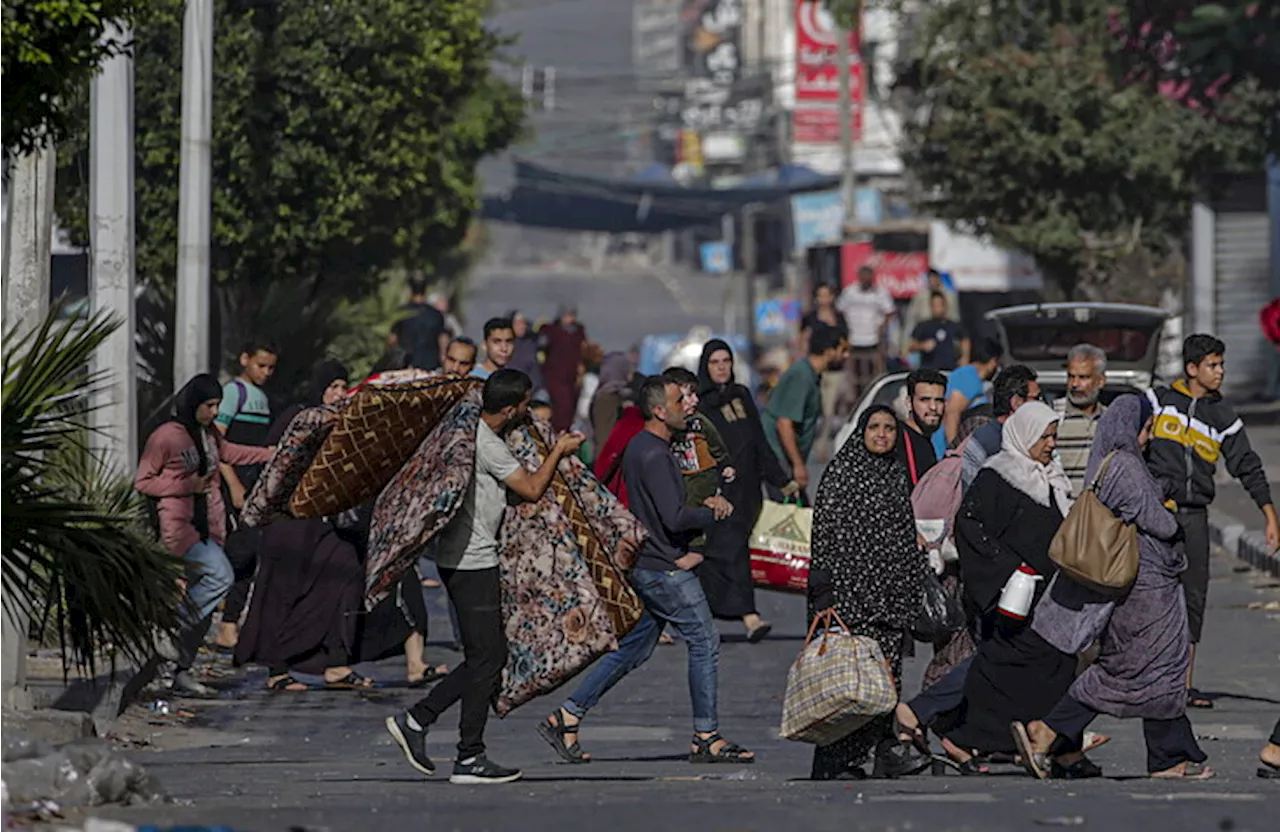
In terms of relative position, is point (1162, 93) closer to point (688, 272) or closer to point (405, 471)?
point (405, 471)

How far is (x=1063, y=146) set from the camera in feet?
118

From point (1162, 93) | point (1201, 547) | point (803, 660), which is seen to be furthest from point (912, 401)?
point (1162, 93)

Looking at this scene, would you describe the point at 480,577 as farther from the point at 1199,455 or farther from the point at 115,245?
the point at 115,245

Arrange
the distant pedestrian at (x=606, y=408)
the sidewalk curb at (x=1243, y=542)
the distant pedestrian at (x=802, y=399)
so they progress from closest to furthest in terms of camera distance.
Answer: the distant pedestrian at (x=802, y=399) → the sidewalk curb at (x=1243, y=542) → the distant pedestrian at (x=606, y=408)

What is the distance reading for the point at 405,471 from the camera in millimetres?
11602

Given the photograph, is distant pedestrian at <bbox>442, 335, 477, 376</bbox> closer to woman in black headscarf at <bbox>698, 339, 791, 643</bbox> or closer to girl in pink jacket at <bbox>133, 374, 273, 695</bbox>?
woman in black headscarf at <bbox>698, 339, 791, 643</bbox>

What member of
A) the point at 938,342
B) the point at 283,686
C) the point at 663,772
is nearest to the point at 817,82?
the point at 938,342

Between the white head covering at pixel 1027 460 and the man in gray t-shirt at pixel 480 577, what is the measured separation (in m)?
1.83

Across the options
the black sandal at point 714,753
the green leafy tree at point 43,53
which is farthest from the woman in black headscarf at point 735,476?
the green leafy tree at point 43,53

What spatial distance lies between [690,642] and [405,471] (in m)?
1.77

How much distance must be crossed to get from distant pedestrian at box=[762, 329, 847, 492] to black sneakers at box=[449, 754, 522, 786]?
22.2ft

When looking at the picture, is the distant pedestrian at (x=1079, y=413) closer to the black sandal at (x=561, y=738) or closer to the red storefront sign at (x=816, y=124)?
the black sandal at (x=561, y=738)

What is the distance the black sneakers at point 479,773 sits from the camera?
11414mm

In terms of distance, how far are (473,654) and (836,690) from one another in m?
1.44
